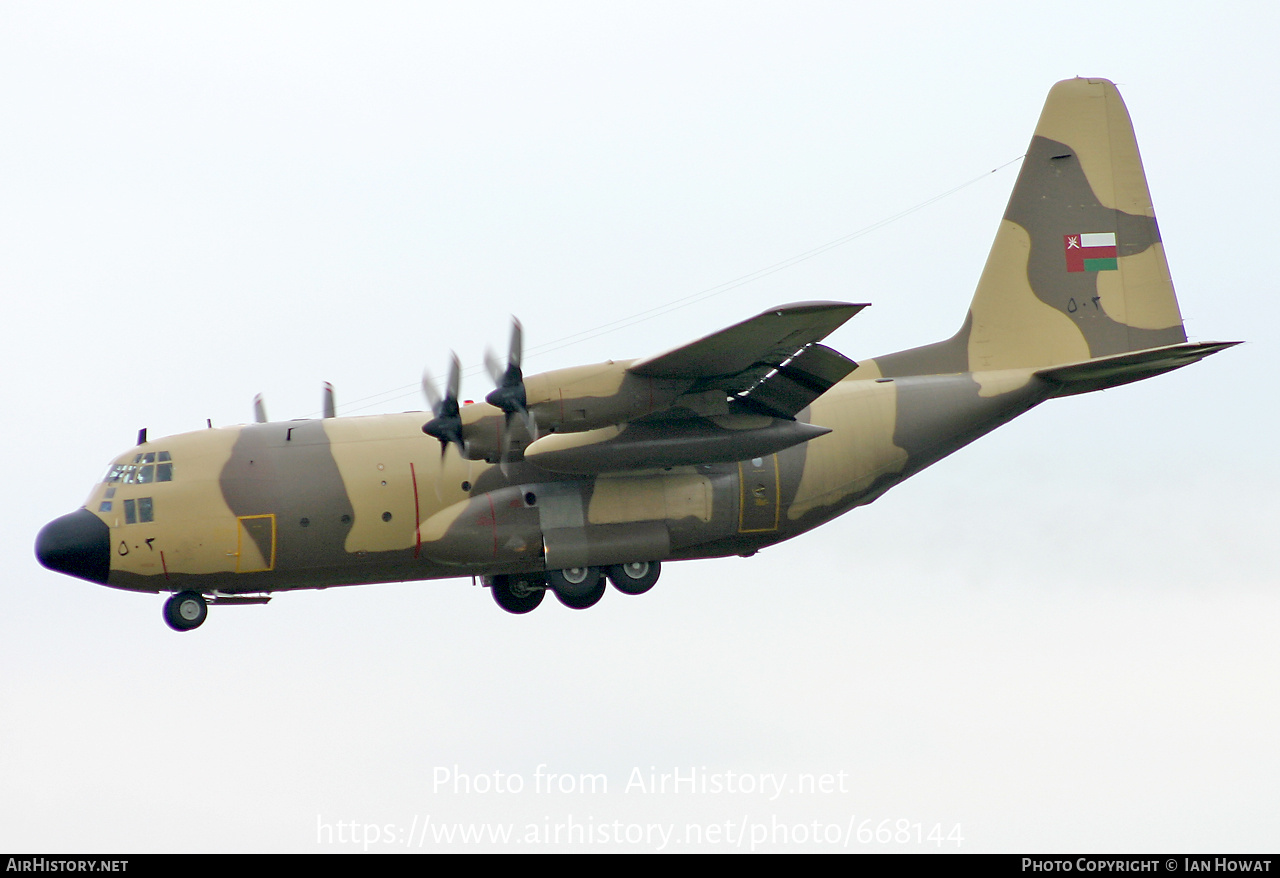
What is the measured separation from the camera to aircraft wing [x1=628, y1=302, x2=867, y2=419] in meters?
17.4

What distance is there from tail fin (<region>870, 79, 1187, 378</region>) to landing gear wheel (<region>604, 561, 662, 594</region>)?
5877 millimetres

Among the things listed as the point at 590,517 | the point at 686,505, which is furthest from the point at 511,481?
the point at 686,505

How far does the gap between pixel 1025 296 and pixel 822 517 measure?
531 centimetres

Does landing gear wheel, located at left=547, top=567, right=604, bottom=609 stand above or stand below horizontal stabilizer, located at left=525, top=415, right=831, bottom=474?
below

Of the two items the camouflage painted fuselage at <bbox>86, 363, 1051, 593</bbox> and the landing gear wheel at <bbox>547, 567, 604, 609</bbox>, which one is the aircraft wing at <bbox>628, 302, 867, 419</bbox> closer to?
the camouflage painted fuselage at <bbox>86, 363, 1051, 593</bbox>

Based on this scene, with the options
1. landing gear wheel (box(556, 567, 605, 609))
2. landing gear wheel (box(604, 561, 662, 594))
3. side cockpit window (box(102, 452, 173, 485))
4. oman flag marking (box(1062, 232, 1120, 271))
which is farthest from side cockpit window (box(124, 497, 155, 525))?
oman flag marking (box(1062, 232, 1120, 271))

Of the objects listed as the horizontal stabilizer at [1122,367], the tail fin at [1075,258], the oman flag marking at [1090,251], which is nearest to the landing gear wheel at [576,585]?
the tail fin at [1075,258]

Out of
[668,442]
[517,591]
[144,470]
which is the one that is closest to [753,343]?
[668,442]

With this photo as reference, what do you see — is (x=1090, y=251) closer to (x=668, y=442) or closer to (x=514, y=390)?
(x=668, y=442)

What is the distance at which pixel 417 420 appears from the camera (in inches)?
829
